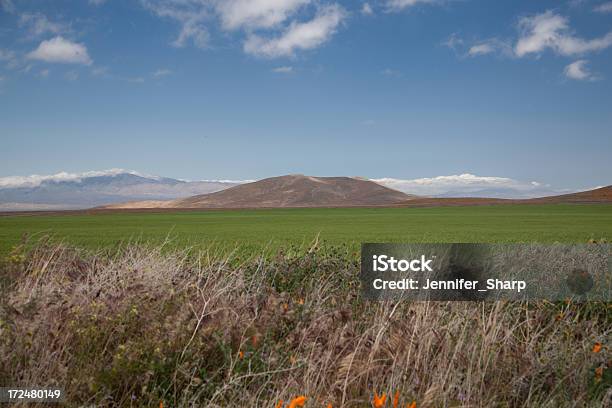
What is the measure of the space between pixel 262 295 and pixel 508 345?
133 inches

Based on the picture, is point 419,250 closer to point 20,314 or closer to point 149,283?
point 149,283

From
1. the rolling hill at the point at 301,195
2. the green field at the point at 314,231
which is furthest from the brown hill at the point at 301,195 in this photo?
the green field at the point at 314,231

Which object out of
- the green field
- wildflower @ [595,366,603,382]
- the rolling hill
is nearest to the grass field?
wildflower @ [595,366,603,382]

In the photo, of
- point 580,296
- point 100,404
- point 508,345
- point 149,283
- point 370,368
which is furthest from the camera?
point 580,296

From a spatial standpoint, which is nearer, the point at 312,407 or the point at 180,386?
the point at 312,407

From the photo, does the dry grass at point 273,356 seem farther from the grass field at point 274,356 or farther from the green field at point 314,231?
the green field at point 314,231

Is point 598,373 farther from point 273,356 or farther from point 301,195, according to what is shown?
point 301,195

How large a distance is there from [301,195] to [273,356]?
181m

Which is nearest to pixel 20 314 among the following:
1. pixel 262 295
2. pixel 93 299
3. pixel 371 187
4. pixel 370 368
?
pixel 93 299

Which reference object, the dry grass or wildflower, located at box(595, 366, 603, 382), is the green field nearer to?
the dry grass

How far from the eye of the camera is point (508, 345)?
5.75 meters

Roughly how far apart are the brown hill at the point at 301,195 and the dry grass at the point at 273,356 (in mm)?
161569

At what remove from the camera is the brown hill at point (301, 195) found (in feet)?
568

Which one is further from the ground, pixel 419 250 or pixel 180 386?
pixel 419 250
